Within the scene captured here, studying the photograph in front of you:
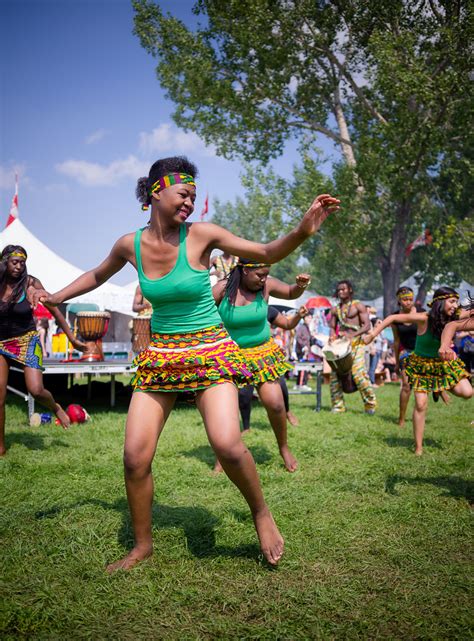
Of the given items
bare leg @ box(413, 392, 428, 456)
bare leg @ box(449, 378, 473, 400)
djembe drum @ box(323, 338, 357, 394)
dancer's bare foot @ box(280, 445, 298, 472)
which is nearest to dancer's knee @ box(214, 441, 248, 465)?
dancer's bare foot @ box(280, 445, 298, 472)

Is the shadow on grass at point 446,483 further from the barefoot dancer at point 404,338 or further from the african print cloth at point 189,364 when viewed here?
the barefoot dancer at point 404,338

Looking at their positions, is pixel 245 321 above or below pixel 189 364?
above

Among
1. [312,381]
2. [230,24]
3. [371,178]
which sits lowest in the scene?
[312,381]

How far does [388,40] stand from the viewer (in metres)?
17.2

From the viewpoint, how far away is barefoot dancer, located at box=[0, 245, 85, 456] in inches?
233

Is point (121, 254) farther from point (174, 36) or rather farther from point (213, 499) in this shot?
point (174, 36)

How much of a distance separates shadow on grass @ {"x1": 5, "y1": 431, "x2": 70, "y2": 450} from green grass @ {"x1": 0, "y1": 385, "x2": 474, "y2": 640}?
1.04 feet

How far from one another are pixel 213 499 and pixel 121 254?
229cm

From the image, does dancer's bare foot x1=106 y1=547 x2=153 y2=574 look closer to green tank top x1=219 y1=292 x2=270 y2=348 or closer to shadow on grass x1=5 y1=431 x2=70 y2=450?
green tank top x1=219 y1=292 x2=270 y2=348

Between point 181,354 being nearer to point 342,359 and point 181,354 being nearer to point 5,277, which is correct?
point 5,277

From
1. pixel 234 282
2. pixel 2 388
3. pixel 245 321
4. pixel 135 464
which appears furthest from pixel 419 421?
pixel 2 388

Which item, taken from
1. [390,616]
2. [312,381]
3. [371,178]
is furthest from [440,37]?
[390,616]

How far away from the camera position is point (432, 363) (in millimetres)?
6648

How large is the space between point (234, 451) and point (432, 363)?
436cm
